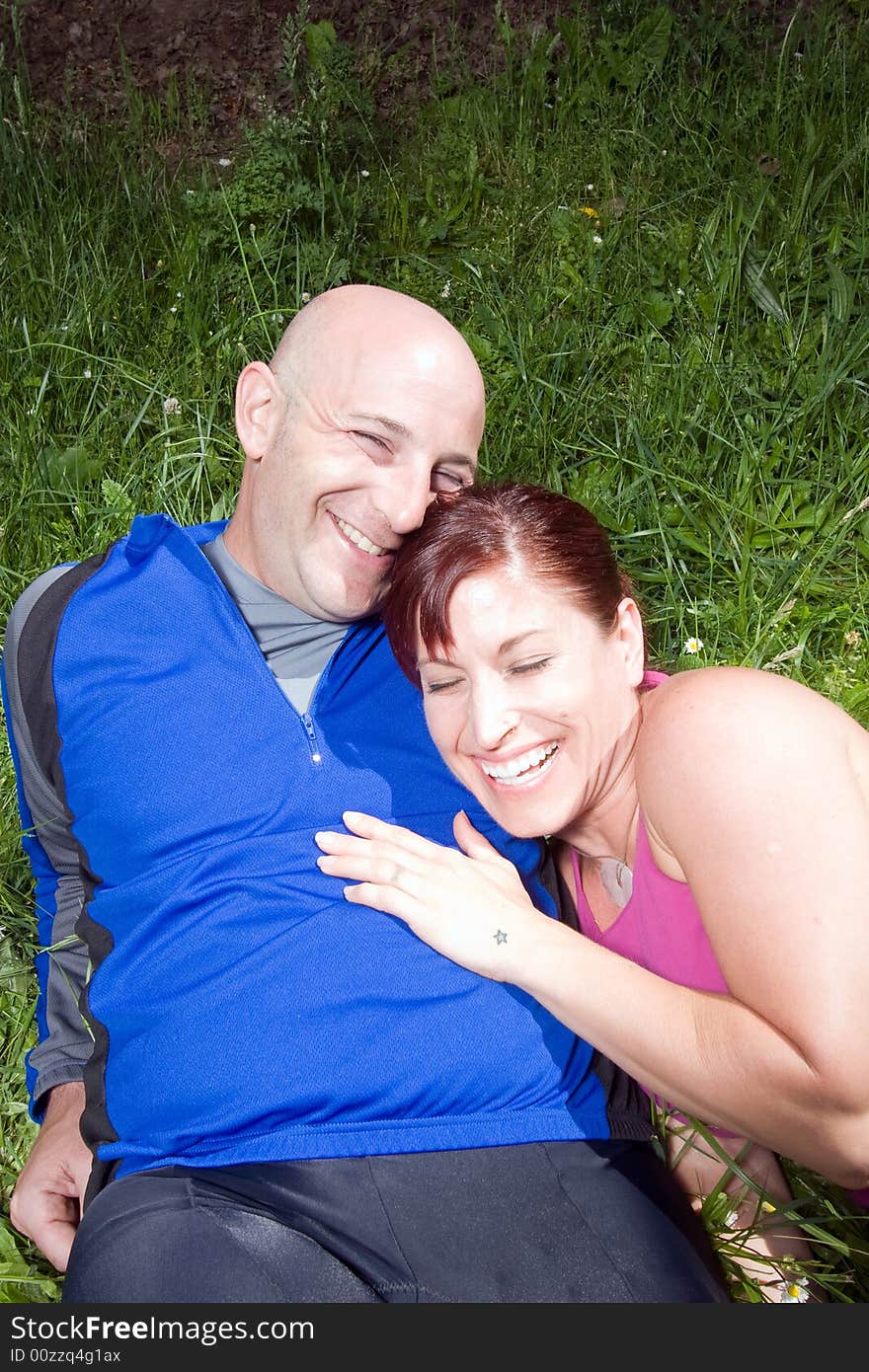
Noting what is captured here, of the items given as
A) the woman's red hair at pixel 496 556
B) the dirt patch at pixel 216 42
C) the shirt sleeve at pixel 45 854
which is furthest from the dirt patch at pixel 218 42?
the woman's red hair at pixel 496 556

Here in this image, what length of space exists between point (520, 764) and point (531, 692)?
0.51 feet

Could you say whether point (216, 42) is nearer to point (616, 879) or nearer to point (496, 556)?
point (496, 556)

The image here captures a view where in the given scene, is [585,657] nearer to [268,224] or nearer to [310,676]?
[310,676]

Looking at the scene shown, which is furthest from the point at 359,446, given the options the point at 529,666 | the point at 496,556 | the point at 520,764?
the point at 520,764

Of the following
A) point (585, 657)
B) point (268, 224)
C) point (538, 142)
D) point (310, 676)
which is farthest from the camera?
point (538, 142)

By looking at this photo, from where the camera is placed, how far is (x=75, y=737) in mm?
2570

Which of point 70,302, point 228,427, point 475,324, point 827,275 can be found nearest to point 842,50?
point 827,275

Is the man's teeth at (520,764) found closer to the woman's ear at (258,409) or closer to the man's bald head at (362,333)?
the man's bald head at (362,333)

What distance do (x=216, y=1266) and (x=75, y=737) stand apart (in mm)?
1151

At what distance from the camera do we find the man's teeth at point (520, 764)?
7.60 ft

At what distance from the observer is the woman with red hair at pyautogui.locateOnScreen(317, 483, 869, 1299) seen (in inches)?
72.7

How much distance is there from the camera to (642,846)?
224 centimetres

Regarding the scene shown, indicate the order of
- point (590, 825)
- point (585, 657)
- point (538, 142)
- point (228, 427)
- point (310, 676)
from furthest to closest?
point (538, 142)
point (228, 427)
point (310, 676)
point (590, 825)
point (585, 657)

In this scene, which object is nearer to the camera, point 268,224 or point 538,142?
point 268,224
